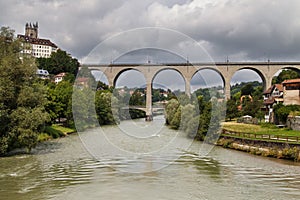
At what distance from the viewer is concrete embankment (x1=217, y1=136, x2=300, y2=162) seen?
18.2 m

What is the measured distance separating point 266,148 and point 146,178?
30.8 feet

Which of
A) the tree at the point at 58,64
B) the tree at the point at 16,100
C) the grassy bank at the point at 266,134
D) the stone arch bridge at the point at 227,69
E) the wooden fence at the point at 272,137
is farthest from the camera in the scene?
the tree at the point at 58,64

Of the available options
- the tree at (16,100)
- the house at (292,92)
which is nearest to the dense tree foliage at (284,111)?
the house at (292,92)

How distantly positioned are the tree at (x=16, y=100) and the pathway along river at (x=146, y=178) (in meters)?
1.15

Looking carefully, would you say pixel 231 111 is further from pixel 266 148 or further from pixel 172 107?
pixel 266 148

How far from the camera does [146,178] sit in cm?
1315

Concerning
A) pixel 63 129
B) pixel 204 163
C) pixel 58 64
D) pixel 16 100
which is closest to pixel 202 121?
pixel 204 163

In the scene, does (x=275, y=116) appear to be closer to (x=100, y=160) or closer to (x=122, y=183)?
(x=100, y=160)

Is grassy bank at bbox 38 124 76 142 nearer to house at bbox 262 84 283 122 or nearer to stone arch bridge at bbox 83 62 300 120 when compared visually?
house at bbox 262 84 283 122

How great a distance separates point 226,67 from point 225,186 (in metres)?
46.9

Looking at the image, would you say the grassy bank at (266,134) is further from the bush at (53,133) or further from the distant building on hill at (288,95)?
the bush at (53,133)

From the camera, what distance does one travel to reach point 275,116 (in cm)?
3125

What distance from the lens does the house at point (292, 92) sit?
107 feet

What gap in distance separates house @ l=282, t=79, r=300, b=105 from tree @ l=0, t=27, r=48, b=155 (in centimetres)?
2331
